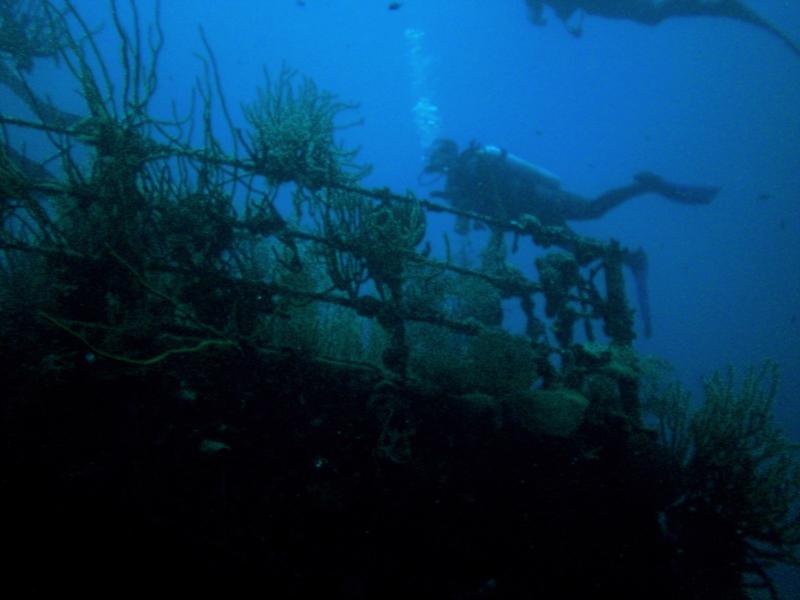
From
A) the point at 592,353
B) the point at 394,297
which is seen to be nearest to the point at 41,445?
the point at 394,297

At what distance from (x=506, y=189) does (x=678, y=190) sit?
12.7ft

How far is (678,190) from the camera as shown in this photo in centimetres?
1025

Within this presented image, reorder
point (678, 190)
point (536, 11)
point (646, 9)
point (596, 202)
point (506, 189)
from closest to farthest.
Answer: point (506, 189)
point (678, 190)
point (596, 202)
point (646, 9)
point (536, 11)

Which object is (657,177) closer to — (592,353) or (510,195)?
(510,195)

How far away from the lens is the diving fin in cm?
990

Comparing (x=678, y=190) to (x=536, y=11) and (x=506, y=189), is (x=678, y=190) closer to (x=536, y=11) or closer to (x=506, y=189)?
(x=506, y=189)

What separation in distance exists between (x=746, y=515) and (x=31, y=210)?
5.85 metres

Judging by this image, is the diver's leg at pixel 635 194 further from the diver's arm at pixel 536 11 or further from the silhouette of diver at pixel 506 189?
the diver's arm at pixel 536 11

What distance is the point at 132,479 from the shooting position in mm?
2514

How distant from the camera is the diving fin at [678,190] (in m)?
9.90

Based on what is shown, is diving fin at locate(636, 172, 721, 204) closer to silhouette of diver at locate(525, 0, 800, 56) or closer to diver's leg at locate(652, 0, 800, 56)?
silhouette of diver at locate(525, 0, 800, 56)

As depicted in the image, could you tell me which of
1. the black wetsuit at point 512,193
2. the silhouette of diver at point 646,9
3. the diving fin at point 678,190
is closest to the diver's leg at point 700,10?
the silhouette of diver at point 646,9

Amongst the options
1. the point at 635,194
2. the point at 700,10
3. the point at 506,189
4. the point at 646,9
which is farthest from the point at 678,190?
the point at 700,10

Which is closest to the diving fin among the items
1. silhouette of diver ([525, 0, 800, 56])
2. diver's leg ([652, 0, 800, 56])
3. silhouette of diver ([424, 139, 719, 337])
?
silhouette of diver ([424, 139, 719, 337])
